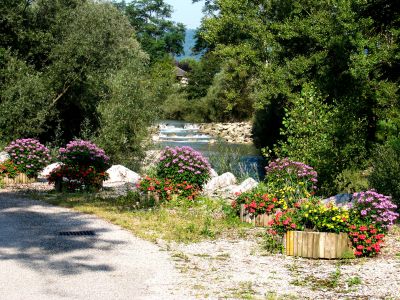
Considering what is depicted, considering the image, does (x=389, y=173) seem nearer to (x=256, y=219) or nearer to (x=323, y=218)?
(x=256, y=219)

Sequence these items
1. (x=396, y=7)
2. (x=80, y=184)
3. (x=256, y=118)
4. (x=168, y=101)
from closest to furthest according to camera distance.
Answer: (x=396, y=7) < (x=80, y=184) < (x=256, y=118) < (x=168, y=101)

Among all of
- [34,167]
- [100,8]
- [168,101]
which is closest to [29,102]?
[34,167]

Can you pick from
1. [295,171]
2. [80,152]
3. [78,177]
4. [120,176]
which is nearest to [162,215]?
[295,171]

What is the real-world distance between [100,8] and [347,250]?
764 inches

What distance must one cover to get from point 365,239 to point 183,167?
564 centimetres

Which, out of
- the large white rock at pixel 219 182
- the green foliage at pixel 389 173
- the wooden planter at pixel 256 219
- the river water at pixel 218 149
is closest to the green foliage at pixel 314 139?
the green foliage at pixel 389 173

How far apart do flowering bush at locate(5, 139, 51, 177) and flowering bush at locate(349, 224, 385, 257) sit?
404 inches

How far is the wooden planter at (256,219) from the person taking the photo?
32.9 feet

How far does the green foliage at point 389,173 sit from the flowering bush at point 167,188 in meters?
4.12

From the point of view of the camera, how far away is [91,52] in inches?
869

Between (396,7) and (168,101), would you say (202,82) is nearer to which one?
(168,101)

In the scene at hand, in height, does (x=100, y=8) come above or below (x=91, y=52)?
above

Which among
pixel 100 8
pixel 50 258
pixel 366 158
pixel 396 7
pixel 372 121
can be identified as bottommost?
pixel 50 258

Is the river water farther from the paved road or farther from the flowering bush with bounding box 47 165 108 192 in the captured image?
the paved road
